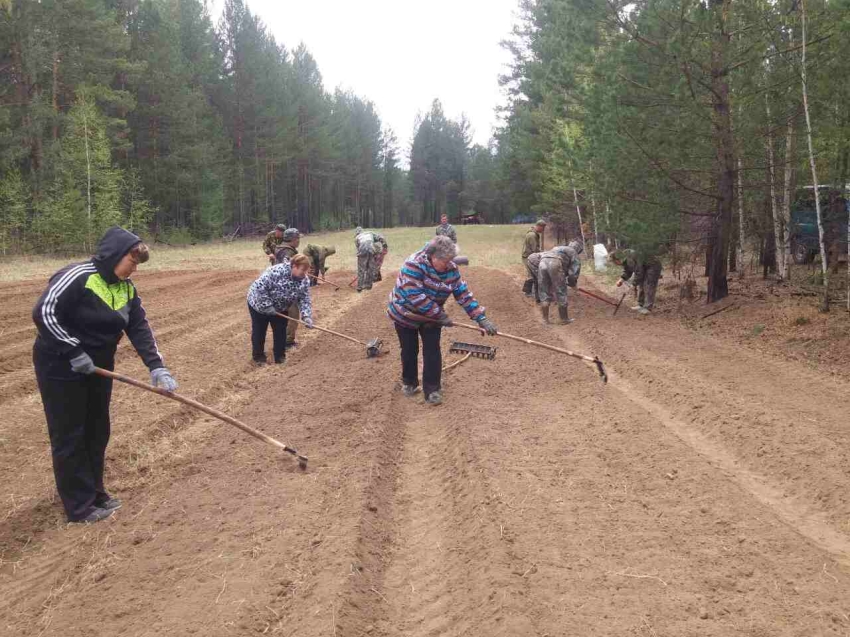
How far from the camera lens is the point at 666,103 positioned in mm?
10891

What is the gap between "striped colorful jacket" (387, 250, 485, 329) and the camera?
640cm

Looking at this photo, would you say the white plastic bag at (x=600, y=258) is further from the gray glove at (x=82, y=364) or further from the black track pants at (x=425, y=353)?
the gray glove at (x=82, y=364)

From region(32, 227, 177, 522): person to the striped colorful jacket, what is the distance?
266cm

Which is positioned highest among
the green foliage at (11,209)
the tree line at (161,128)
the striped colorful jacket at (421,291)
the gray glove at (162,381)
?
the tree line at (161,128)

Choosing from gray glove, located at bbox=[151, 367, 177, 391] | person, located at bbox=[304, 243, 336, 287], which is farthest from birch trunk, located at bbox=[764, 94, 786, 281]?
gray glove, located at bbox=[151, 367, 177, 391]

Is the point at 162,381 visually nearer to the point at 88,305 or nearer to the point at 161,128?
the point at 88,305

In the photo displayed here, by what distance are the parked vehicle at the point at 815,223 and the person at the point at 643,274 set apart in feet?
8.65

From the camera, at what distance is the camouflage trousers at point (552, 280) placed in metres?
Answer: 11.3

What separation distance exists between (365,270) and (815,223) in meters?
10.4

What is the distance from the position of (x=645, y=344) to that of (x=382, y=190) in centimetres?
7161

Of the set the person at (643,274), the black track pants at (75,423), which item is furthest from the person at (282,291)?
the person at (643,274)

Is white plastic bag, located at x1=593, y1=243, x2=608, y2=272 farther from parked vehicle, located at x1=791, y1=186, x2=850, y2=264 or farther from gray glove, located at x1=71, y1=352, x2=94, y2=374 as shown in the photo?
gray glove, located at x1=71, y1=352, x2=94, y2=374

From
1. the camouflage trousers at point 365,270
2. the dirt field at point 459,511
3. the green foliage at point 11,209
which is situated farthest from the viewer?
the green foliage at point 11,209

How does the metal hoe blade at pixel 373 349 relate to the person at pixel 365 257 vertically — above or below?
below
